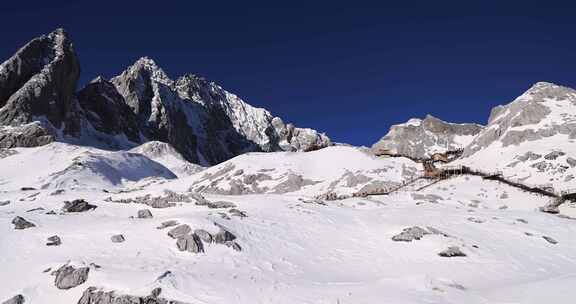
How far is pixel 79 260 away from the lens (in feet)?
73.4

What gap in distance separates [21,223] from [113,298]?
48.0 ft

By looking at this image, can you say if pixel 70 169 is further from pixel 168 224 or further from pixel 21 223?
pixel 168 224

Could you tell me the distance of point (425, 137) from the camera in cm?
17238

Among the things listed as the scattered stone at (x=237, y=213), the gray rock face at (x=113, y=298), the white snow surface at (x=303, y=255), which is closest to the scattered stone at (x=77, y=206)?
the white snow surface at (x=303, y=255)

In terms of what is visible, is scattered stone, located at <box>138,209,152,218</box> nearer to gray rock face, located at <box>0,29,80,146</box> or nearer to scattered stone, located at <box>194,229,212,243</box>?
scattered stone, located at <box>194,229,212,243</box>

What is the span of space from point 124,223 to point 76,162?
90.0 meters

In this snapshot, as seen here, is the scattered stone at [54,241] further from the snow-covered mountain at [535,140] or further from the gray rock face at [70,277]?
the snow-covered mountain at [535,140]

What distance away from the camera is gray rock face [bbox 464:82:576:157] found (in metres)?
89.3

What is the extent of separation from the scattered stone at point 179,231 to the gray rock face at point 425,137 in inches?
5598

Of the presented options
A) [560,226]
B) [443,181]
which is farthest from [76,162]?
[560,226]

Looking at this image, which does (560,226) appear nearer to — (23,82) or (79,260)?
(79,260)

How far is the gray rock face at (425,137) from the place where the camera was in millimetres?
165750

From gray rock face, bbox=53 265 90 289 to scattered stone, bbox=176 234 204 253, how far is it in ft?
17.5

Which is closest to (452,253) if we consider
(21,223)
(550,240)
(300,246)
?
(300,246)
